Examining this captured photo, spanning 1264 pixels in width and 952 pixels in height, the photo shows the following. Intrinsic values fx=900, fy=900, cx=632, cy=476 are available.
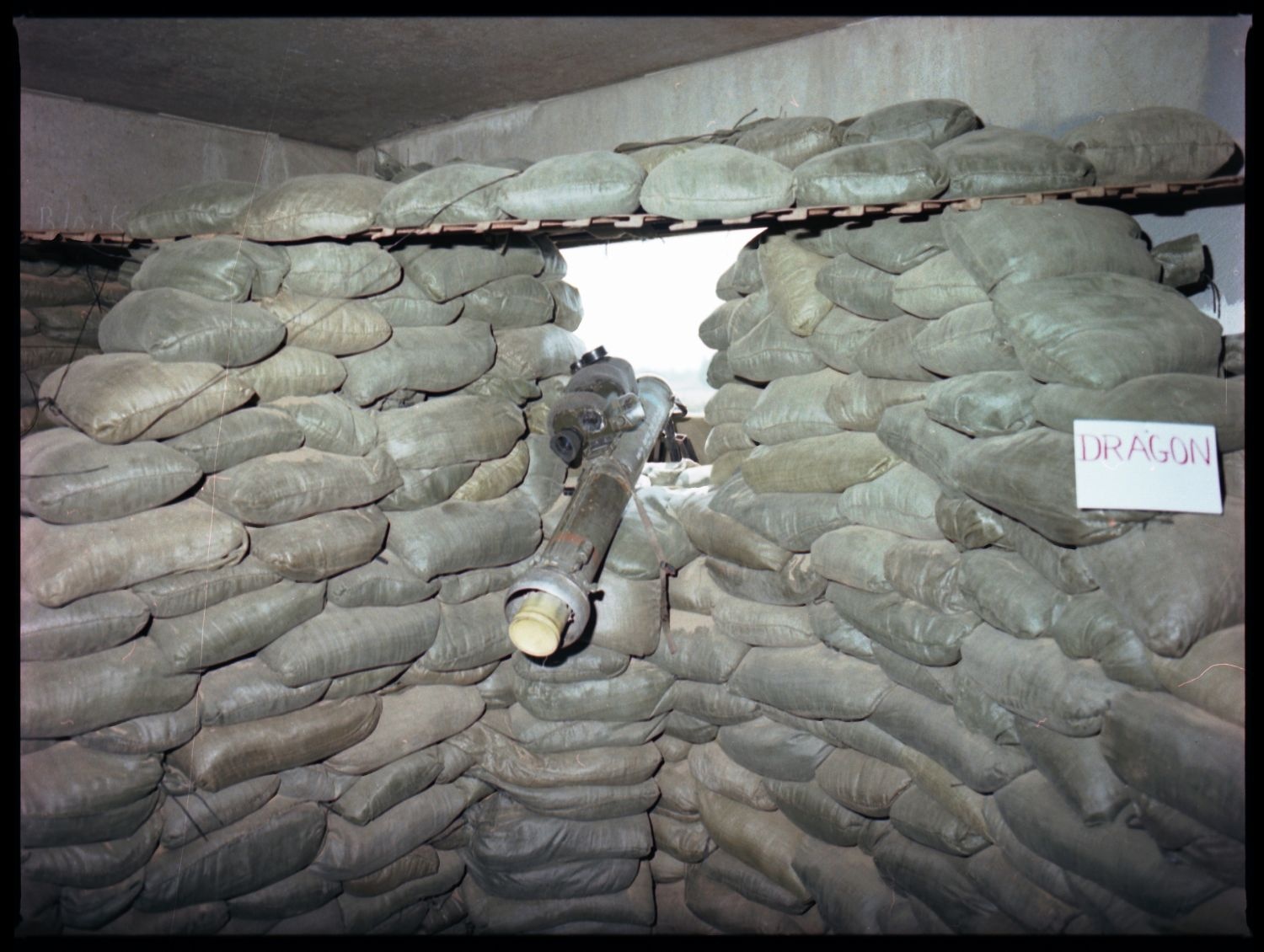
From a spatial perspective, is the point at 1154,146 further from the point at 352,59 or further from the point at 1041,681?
the point at 352,59

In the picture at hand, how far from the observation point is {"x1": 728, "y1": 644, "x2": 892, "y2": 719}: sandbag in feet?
10.2

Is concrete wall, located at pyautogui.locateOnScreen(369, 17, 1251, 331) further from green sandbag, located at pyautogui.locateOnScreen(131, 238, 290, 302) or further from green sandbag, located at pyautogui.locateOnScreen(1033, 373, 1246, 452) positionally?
green sandbag, located at pyautogui.locateOnScreen(131, 238, 290, 302)

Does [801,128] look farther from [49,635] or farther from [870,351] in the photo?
[49,635]

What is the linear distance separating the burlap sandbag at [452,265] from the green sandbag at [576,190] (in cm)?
42

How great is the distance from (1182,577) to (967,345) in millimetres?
904

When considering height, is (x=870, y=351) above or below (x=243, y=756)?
above

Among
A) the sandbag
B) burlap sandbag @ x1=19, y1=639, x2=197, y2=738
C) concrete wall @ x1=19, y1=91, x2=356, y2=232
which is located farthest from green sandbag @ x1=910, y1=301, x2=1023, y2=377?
concrete wall @ x1=19, y1=91, x2=356, y2=232

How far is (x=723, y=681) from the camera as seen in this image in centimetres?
354

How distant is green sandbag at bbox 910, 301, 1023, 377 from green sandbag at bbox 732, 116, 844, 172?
81 cm

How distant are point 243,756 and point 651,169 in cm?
247

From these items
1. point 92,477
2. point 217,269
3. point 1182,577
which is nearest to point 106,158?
point 217,269

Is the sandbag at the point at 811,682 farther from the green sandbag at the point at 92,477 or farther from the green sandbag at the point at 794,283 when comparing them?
the green sandbag at the point at 92,477

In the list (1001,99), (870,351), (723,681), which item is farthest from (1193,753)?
(1001,99)

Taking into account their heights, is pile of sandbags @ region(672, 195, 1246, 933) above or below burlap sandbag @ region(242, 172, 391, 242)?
below
